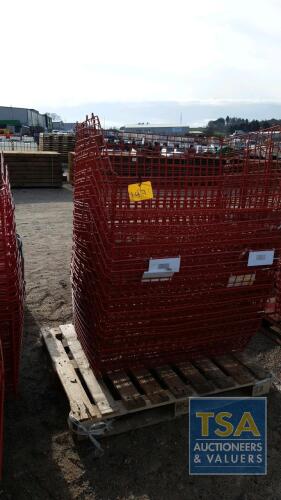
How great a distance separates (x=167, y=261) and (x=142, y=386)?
1.00 m

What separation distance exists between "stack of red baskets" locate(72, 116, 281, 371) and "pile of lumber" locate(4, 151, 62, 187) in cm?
1066

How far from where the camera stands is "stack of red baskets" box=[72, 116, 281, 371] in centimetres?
279

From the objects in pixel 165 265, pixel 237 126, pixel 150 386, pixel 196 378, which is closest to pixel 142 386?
pixel 150 386

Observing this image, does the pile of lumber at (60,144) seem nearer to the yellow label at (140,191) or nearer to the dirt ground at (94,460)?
the dirt ground at (94,460)

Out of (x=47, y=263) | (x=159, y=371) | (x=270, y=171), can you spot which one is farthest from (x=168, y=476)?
(x=47, y=263)

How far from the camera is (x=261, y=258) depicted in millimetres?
3139

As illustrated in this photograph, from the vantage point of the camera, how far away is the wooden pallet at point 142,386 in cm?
290

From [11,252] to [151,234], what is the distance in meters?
0.93

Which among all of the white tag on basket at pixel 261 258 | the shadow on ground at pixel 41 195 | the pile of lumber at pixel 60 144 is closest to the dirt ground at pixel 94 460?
the white tag on basket at pixel 261 258

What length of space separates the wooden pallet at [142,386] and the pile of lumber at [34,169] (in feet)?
35.8

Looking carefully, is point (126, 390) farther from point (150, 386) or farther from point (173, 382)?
point (173, 382)

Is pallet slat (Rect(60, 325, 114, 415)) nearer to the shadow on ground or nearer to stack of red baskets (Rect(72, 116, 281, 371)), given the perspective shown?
stack of red baskets (Rect(72, 116, 281, 371))

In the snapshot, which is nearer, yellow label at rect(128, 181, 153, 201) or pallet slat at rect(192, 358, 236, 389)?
yellow label at rect(128, 181, 153, 201)

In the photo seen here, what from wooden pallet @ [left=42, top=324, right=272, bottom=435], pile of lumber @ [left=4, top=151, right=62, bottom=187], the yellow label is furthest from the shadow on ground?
the yellow label
